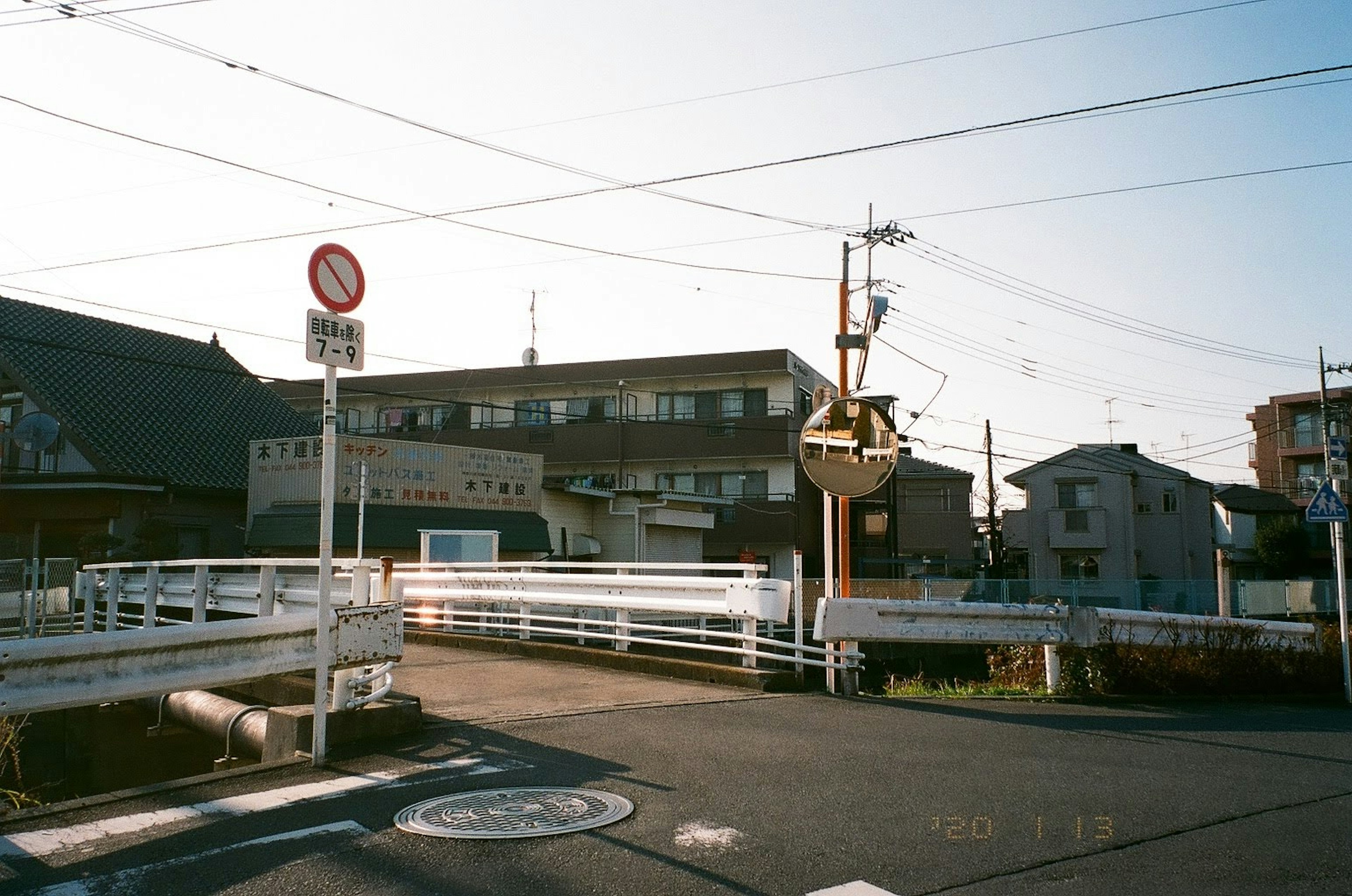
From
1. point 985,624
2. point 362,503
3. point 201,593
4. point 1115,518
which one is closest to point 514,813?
point 985,624

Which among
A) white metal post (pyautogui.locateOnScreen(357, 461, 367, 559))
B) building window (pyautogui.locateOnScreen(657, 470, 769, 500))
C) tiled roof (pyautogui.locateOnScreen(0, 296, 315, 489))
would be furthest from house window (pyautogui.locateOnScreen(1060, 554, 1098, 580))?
tiled roof (pyautogui.locateOnScreen(0, 296, 315, 489))

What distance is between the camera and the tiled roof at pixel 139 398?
23578mm

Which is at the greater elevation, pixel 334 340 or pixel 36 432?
pixel 36 432

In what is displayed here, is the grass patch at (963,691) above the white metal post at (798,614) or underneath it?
underneath

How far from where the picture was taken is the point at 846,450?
9.54 metres

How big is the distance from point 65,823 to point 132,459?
21.1m

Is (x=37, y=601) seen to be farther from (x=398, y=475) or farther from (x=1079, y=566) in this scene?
(x=1079, y=566)

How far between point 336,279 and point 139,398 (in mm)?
23212

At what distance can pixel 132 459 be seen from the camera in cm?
2338

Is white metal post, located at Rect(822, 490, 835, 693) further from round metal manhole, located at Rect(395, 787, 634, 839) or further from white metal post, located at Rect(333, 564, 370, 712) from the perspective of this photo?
round metal manhole, located at Rect(395, 787, 634, 839)

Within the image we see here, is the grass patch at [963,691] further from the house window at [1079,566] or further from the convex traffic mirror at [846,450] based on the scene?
the house window at [1079,566]

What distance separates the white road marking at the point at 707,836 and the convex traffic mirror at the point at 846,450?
16.8ft

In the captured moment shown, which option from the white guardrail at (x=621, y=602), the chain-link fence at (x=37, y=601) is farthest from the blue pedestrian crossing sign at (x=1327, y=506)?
the chain-link fence at (x=37, y=601)

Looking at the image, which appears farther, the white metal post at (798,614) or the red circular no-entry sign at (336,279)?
the white metal post at (798,614)
